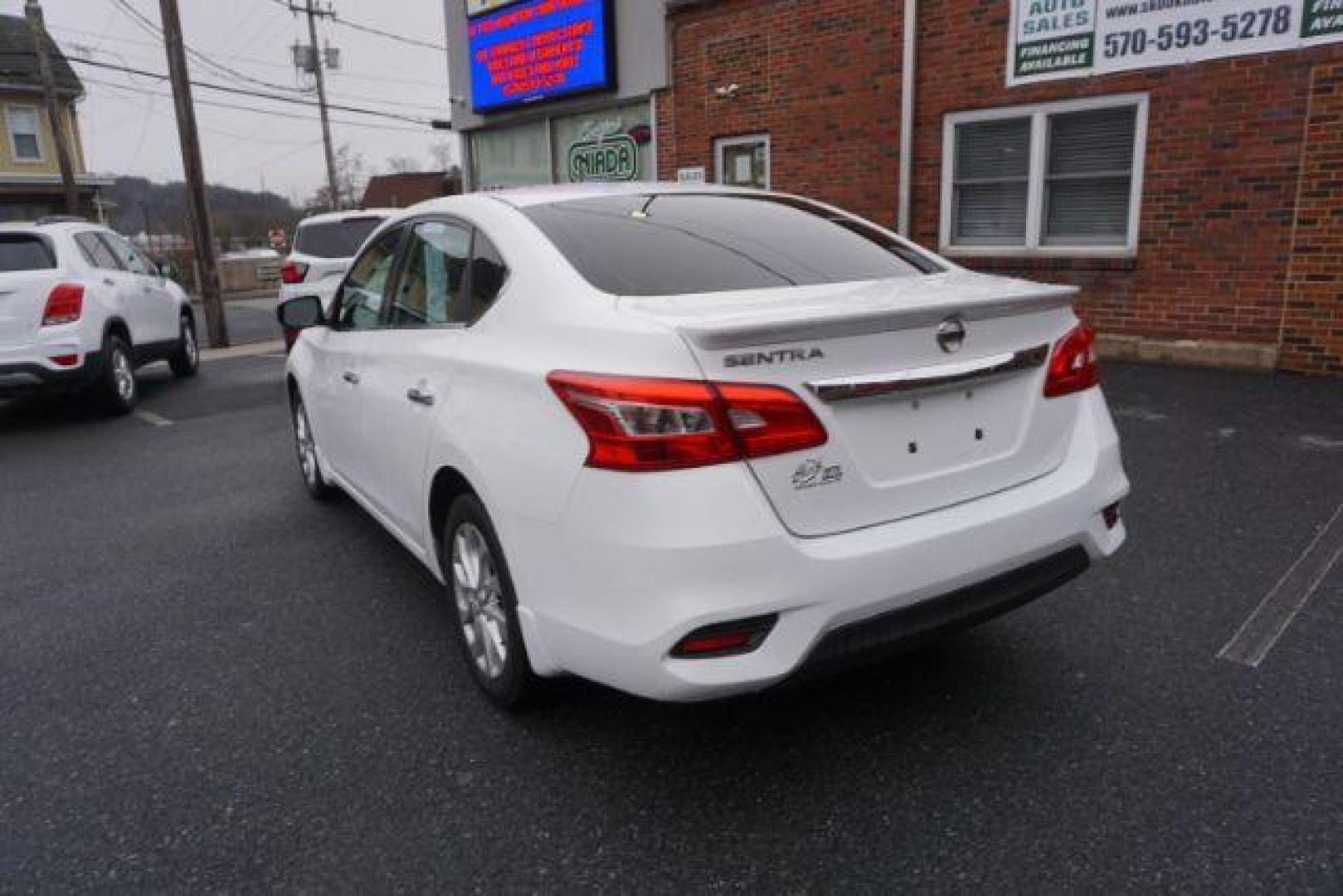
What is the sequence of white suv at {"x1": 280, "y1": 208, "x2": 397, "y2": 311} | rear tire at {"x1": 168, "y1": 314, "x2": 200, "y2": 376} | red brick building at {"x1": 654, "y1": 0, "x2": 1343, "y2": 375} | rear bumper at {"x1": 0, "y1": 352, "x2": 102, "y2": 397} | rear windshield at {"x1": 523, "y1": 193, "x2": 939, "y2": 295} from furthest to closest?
white suv at {"x1": 280, "y1": 208, "x2": 397, "y2": 311}
rear tire at {"x1": 168, "y1": 314, "x2": 200, "y2": 376}
rear bumper at {"x1": 0, "y1": 352, "x2": 102, "y2": 397}
red brick building at {"x1": 654, "y1": 0, "x2": 1343, "y2": 375}
rear windshield at {"x1": 523, "y1": 193, "x2": 939, "y2": 295}

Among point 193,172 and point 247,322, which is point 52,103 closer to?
point 247,322

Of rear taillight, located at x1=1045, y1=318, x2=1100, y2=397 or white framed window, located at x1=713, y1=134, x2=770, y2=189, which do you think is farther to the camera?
white framed window, located at x1=713, y1=134, x2=770, y2=189

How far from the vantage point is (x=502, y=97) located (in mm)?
15336

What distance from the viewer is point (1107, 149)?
8.60 meters

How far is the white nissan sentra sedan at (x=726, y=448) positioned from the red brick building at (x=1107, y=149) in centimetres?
588

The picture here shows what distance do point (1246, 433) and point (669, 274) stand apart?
4706 mm

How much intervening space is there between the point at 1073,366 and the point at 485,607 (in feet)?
6.16

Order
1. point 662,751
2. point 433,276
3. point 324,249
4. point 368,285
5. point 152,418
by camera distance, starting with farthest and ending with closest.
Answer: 1. point 324,249
2. point 152,418
3. point 368,285
4. point 433,276
5. point 662,751

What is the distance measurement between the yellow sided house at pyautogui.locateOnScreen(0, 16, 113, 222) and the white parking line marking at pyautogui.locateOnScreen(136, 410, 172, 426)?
85.6 feet

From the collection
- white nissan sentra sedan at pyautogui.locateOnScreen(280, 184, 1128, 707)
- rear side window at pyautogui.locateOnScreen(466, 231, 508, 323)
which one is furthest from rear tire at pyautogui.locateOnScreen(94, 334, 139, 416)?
rear side window at pyautogui.locateOnScreen(466, 231, 508, 323)

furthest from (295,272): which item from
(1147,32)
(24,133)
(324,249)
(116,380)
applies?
(24,133)

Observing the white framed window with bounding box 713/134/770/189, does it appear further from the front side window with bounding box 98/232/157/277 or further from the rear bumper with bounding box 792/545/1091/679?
the rear bumper with bounding box 792/545/1091/679

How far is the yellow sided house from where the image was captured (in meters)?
30.2

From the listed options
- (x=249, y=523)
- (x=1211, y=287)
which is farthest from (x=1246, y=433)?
(x=249, y=523)
